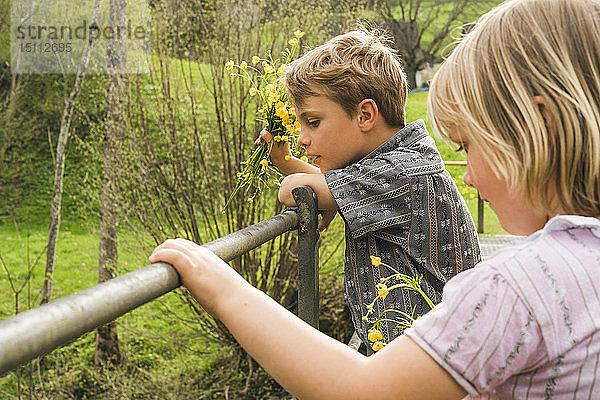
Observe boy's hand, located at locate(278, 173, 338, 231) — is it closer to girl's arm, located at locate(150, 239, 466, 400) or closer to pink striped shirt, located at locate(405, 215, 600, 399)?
girl's arm, located at locate(150, 239, 466, 400)

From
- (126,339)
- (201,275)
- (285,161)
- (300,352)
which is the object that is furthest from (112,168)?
(300,352)

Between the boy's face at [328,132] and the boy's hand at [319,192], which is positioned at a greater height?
the boy's face at [328,132]

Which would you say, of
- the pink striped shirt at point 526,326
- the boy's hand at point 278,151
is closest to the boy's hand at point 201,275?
the pink striped shirt at point 526,326

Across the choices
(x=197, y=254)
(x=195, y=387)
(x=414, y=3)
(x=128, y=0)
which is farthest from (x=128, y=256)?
(x=414, y=3)

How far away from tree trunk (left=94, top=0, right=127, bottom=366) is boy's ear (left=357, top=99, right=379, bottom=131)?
4.59 m

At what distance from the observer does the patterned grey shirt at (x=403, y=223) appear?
1546 mm

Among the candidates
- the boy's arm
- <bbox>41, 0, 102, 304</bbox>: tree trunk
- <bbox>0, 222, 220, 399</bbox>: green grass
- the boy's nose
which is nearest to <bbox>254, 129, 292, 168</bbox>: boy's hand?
the boy's arm

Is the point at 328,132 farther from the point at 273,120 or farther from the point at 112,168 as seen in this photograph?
the point at 112,168

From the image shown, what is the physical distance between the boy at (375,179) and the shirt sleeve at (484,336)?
82 centimetres

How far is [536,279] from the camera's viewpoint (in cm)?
69

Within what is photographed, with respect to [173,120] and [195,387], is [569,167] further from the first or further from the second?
[195,387]

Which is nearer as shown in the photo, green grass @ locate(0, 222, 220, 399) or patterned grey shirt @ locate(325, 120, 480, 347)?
patterned grey shirt @ locate(325, 120, 480, 347)

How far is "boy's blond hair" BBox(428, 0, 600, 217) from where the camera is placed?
2.42 ft

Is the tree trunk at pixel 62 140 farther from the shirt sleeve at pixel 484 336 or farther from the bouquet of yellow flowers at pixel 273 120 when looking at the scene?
the shirt sleeve at pixel 484 336
